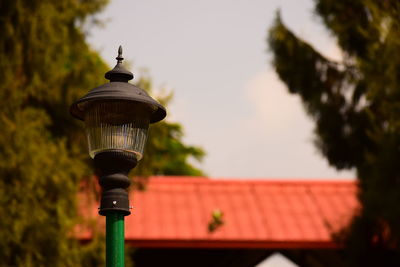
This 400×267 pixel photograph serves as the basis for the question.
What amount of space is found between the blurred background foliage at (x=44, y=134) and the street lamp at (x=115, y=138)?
656 cm

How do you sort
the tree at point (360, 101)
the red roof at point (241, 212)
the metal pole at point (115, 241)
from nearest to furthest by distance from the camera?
the metal pole at point (115, 241) < the tree at point (360, 101) < the red roof at point (241, 212)

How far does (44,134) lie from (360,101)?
18.6 feet

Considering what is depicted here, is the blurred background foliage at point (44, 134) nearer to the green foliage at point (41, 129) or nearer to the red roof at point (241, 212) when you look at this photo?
the green foliage at point (41, 129)

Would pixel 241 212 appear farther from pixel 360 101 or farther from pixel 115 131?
pixel 115 131

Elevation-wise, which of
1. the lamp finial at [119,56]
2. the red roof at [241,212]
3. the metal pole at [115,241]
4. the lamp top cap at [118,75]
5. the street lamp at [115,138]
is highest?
the red roof at [241,212]

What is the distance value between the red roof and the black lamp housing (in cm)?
798

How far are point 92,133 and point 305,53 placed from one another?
10.8 meters

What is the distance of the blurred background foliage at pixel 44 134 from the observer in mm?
11312

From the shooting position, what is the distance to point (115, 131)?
4875mm

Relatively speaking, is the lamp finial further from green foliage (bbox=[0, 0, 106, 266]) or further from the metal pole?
green foliage (bbox=[0, 0, 106, 266])

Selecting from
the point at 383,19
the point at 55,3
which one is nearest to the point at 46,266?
the point at 55,3

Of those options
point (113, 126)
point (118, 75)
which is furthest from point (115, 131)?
point (118, 75)

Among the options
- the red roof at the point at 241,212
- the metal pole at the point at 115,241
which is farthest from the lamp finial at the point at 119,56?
the red roof at the point at 241,212

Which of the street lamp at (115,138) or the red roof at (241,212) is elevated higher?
the red roof at (241,212)
